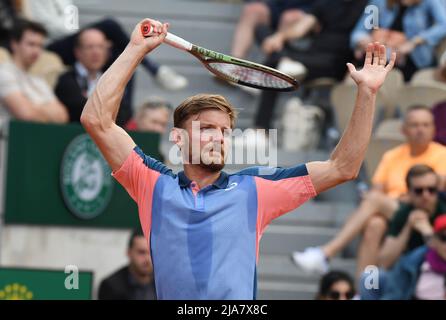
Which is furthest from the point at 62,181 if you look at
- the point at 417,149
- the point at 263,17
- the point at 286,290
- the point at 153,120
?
the point at 263,17

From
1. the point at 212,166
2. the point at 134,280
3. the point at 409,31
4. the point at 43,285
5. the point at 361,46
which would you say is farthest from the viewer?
the point at 409,31

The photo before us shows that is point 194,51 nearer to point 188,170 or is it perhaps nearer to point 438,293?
point 188,170

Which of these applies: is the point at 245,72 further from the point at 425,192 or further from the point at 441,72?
the point at 441,72

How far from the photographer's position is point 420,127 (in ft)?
30.8

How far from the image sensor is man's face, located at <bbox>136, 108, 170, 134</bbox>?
9.79 m

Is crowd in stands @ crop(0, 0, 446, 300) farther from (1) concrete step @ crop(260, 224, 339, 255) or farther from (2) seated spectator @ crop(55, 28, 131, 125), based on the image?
(1) concrete step @ crop(260, 224, 339, 255)

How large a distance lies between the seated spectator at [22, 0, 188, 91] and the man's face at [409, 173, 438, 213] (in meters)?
2.99

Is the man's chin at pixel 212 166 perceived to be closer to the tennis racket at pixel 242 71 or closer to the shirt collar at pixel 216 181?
the shirt collar at pixel 216 181

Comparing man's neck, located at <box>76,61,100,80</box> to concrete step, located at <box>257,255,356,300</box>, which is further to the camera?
man's neck, located at <box>76,61,100,80</box>

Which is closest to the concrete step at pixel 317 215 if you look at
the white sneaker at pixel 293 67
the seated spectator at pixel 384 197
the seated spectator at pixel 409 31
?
the seated spectator at pixel 384 197

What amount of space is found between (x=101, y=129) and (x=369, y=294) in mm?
3147

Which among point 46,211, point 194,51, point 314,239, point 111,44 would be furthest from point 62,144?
point 194,51

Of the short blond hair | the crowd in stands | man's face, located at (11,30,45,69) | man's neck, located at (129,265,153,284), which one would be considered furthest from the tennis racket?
man's face, located at (11,30,45,69)

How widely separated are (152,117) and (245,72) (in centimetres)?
427
